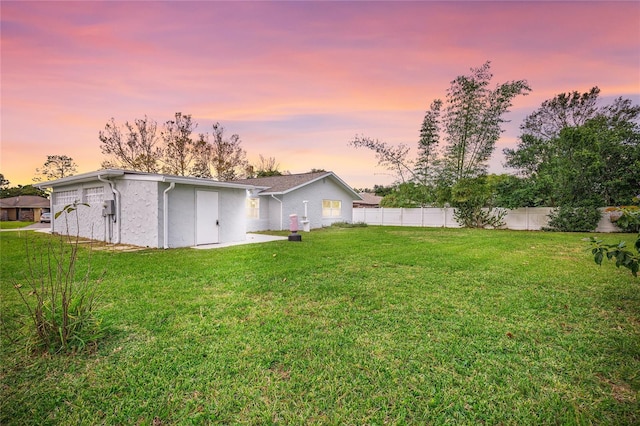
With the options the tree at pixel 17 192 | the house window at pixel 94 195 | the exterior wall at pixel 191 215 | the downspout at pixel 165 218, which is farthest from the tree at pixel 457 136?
the tree at pixel 17 192

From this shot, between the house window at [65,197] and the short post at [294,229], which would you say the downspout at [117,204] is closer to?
the house window at [65,197]

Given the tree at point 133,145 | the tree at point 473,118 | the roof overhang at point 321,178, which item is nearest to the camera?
the roof overhang at point 321,178

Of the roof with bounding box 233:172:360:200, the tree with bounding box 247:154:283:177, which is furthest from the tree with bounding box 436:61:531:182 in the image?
the tree with bounding box 247:154:283:177

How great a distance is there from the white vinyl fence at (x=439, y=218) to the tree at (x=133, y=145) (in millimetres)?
18693

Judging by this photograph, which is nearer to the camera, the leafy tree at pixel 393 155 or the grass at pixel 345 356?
the grass at pixel 345 356

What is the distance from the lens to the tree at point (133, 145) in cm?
2478

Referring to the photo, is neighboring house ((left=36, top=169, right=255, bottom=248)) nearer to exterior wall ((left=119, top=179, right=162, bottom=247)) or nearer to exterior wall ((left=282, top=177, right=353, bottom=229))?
exterior wall ((left=119, top=179, right=162, bottom=247))

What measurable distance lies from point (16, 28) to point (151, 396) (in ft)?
23.8

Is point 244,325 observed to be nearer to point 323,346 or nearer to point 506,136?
point 323,346

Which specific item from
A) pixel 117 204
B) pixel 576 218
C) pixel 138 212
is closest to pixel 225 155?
pixel 117 204

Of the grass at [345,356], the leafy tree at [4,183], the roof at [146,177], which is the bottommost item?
the grass at [345,356]

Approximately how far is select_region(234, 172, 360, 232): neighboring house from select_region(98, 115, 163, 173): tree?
38.9 ft

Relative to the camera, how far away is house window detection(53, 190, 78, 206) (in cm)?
1300

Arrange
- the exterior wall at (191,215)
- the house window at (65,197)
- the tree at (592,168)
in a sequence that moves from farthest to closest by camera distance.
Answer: the tree at (592,168) < the house window at (65,197) < the exterior wall at (191,215)
